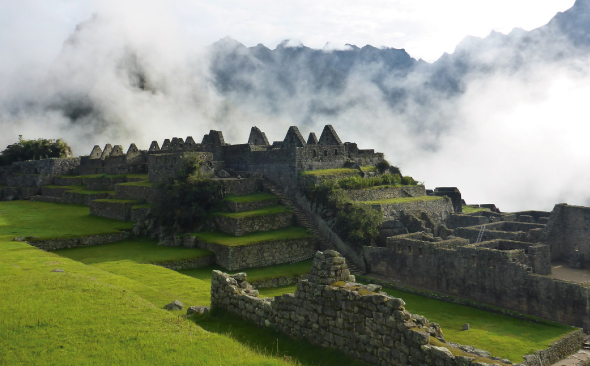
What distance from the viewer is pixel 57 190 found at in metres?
51.8

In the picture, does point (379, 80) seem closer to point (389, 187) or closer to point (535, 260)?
point (389, 187)

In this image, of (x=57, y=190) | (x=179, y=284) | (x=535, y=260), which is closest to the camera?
(x=179, y=284)

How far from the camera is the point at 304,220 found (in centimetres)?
3142

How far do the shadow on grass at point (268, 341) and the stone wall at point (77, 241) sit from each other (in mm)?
19113

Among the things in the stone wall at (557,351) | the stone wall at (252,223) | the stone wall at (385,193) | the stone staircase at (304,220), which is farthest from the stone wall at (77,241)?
the stone wall at (557,351)

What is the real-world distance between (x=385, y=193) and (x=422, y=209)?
3.02 meters

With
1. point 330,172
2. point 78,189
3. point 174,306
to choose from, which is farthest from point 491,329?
point 78,189

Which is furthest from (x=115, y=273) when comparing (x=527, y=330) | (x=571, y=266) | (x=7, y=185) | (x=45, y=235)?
(x=7, y=185)

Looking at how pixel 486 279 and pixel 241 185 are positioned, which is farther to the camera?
pixel 241 185

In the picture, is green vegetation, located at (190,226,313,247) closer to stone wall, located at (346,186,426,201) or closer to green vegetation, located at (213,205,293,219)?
green vegetation, located at (213,205,293,219)

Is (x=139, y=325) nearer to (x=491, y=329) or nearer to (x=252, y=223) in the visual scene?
(x=491, y=329)

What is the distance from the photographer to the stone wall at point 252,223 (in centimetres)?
2888

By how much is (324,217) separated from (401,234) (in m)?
5.18

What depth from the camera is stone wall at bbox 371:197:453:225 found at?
31688 millimetres
